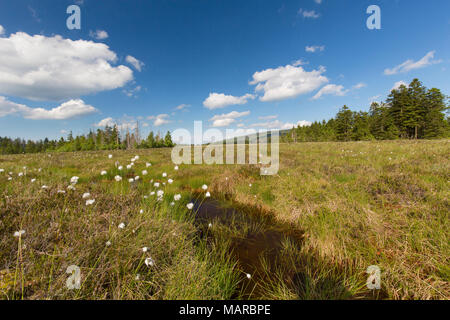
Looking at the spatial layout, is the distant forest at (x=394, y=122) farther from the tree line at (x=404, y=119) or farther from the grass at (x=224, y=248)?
the grass at (x=224, y=248)

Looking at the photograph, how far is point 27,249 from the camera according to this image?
7.41 feet

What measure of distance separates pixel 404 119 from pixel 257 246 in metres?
65.4

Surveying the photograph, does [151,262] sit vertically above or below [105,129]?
below

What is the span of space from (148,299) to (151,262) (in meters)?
0.42

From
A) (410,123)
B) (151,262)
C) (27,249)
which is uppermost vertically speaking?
(410,123)

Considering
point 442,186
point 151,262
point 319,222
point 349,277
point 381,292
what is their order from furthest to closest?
point 442,186
point 319,222
point 349,277
point 381,292
point 151,262

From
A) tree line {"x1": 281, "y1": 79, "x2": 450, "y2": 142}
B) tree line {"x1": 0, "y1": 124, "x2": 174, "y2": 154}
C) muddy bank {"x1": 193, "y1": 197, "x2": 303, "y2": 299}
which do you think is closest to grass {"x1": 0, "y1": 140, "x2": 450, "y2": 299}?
muddy bank {"x1": 193, "y1": 197, "x2": 303, "y2": 299}

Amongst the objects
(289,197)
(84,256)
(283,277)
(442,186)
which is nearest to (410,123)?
(442,186)

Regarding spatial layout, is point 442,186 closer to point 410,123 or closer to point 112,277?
point 112,277

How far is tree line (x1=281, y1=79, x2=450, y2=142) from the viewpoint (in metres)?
41.8

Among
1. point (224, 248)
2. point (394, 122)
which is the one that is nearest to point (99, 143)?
point (224, 248)

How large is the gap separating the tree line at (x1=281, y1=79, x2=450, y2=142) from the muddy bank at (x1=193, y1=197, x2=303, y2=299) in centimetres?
5986
